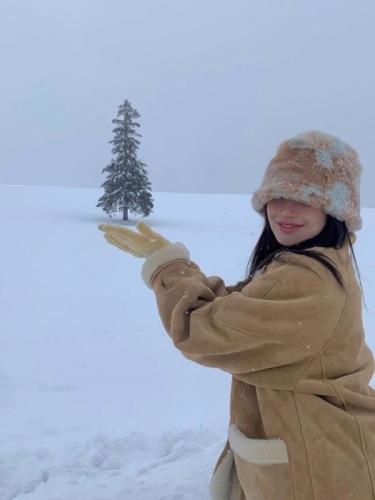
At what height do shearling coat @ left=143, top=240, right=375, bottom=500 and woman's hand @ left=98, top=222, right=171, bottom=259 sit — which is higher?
woman's hand @ left=98, top=222, right=171, bottom=259

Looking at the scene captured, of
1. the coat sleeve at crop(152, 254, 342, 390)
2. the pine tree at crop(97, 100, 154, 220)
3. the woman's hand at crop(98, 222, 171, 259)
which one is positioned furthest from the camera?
the pine tree at crop(97, 100, 154, 220)

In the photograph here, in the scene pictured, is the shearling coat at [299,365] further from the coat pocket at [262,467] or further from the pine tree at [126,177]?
the pine tree at [126,177]

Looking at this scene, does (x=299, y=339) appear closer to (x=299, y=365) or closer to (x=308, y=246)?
(x=299, y=365)

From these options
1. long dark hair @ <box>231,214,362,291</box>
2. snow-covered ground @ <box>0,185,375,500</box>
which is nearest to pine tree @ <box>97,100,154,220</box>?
snow-covered ground @ <box>0,185,375,500</box>

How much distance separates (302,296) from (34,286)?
8.44 meters

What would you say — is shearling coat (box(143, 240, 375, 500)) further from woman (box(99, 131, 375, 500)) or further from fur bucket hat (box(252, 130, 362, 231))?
fur bucket hat (box(252, 130, 362, 231))

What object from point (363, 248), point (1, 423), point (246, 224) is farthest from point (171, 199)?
point (1, 423)

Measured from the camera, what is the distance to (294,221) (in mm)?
1624

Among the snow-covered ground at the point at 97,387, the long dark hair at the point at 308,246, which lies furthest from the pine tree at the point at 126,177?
the long dark hair at the point at 308,246

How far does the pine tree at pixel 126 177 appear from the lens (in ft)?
67.5

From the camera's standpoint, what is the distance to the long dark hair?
59.9 inches

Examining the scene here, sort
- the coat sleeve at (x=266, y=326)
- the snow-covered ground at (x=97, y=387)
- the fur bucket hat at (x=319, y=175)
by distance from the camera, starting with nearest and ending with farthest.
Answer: the coat sleeve at (x=266, y=326) → the fur bucket hat at (x=319, y=175) → the snow-covered ground at (x=97, y=387)

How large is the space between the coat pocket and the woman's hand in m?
0.59

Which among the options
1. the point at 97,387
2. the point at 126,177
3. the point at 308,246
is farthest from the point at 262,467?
the point at 126,177
